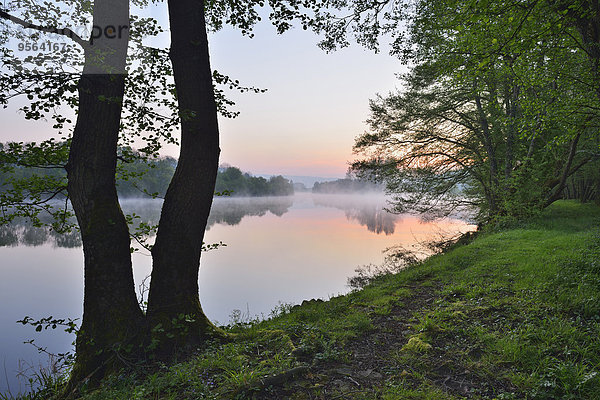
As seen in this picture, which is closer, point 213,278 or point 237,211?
point 213,278

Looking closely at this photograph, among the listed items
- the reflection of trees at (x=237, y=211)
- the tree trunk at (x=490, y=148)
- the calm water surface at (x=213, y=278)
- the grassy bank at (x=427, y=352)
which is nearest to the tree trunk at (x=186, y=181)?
the grassy bank at (x=427, y=352)

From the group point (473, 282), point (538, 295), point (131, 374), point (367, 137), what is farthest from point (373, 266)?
point (131, 374)

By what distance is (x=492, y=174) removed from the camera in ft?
47.8

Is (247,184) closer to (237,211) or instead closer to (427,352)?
(237,211)

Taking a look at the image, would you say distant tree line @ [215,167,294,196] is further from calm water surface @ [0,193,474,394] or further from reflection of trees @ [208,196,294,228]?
calm water surface @ [0,193,474,394]

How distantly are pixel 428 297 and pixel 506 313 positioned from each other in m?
1.63

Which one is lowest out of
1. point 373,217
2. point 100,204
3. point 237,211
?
point 373,217

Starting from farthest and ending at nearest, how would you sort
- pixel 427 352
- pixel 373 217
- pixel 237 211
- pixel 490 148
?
1. pixel 237 211
2. pixel 373 217
3. pixel 490 148
4. pixel 427 352

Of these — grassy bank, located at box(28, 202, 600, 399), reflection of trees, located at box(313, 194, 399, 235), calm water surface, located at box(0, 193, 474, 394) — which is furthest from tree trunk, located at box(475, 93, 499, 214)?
grassy bank, located at box(28, 202, 600, 399)

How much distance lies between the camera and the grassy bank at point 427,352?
2.90 metres

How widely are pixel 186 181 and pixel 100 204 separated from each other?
1.21 meters

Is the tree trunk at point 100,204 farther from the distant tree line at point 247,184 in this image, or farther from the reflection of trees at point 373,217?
the distant tree line at point 247,184

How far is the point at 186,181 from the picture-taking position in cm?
430

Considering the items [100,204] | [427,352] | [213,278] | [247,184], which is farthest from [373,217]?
[247,184]
